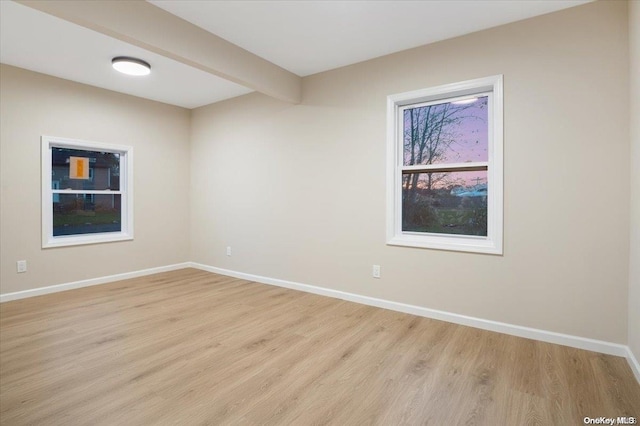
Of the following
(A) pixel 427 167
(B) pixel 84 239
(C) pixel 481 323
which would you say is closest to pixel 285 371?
(C) pixel 481 323

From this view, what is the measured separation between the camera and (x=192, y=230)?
5.44 meters

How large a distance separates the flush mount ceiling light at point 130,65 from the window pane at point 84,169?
1506mm

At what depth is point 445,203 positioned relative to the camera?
3.24 metres

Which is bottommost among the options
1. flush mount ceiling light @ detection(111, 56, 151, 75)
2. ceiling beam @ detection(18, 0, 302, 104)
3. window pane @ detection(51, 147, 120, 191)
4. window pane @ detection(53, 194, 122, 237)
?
window pane @ detection(53, 194, 122, 237)

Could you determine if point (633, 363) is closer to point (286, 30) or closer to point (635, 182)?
point (635, 182)

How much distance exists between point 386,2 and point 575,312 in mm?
2878

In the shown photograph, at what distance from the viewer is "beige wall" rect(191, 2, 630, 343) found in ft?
7.82

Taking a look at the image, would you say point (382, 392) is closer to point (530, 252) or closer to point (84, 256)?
point (530, 252)

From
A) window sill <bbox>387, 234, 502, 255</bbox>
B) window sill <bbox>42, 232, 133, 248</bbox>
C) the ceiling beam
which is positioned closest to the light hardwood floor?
window sill <bbox>387, 234, 502, 255</bbox>

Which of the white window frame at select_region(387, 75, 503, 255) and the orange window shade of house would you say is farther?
the orange window shade of house

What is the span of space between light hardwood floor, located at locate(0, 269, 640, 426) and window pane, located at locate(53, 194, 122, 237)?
4.00 ft

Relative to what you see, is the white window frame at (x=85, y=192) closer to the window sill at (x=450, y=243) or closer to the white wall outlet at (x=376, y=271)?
the white wall outlet at (x=376, y=271)

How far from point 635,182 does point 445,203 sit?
54.9 inches

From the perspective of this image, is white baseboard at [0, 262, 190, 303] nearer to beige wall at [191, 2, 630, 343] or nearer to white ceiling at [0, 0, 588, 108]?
beige wall at [191, 2, 630, 343]
